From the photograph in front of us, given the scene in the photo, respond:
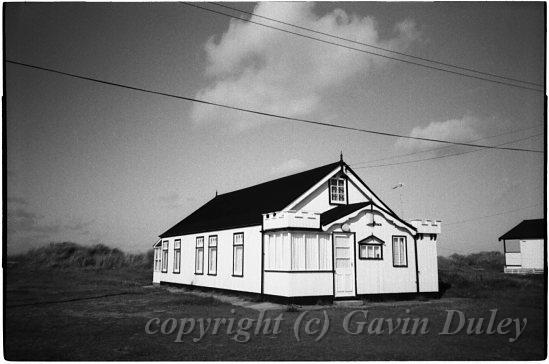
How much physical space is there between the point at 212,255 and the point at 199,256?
1595 mm

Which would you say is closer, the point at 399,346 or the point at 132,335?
the point at 399,346

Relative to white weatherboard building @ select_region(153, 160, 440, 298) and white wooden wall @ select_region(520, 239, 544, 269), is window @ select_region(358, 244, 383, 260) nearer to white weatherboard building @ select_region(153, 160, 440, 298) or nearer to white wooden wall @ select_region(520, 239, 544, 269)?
white weatherboard building @ select_region(153, 160, 440, 298)

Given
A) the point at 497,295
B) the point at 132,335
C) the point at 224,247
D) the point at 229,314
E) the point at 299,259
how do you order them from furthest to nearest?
the point at 224,247, the point at 497,295, the point at 299,259, the point at 229,314, the point at 132,335

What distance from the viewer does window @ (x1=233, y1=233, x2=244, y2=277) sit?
62.8 feet

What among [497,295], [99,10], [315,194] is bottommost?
[497,295]

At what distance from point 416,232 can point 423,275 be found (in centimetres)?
165

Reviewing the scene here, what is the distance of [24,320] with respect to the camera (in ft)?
41.7

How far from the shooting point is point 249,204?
856 inches

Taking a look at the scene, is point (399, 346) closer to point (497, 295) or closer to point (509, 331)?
point (509, 331)

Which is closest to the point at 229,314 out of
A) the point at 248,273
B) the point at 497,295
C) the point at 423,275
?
the point at 248,273

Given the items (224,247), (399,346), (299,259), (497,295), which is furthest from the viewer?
(224,247)

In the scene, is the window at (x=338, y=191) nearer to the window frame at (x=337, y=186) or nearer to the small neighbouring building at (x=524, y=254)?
the window frame at (x=337, y=186)

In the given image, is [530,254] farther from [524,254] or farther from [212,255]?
[212,255]

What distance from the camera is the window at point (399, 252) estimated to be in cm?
1816
